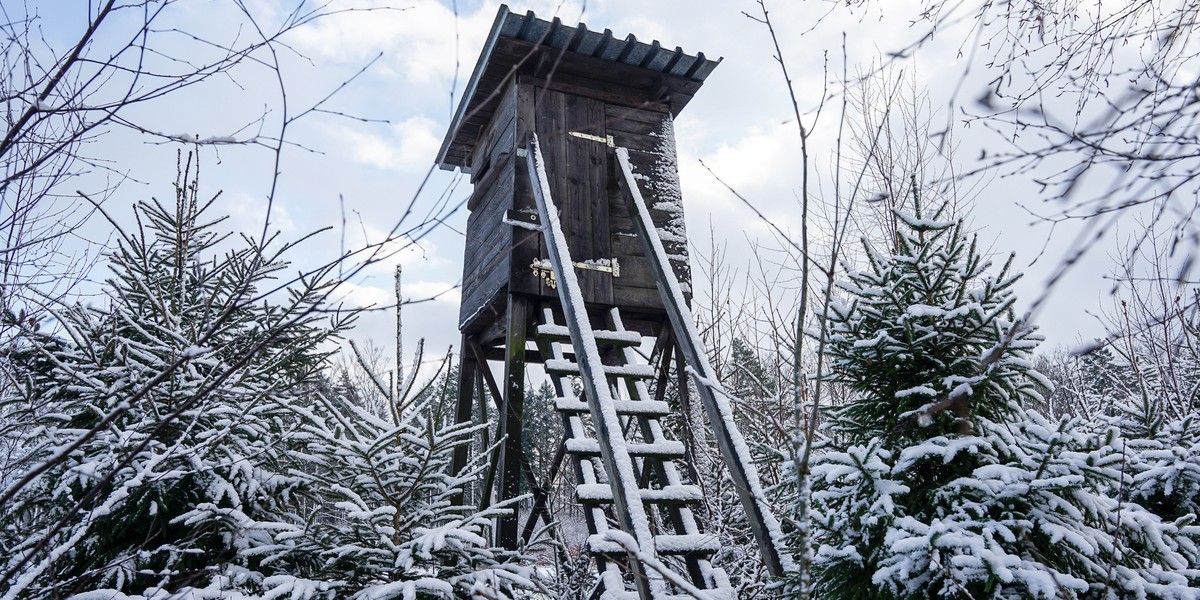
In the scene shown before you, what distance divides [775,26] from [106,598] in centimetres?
364

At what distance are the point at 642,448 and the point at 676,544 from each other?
612 mm

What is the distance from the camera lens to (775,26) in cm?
183

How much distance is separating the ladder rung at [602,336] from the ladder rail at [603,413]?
56 cm

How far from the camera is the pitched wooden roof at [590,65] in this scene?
6.07 meters

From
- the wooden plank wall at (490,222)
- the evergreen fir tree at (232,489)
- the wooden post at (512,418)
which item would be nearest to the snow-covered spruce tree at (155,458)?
the evergreen fir tree at (232,489)

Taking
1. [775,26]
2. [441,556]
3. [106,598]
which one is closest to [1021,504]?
[775,26]

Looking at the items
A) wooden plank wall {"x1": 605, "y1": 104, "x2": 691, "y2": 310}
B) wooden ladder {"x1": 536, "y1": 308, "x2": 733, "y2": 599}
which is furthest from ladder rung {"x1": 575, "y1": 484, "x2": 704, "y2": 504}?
wooden plank wall {"x1": 605, "y1": 104, "x2": 691, "y2": 310}

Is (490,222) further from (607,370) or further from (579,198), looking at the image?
(607,370)

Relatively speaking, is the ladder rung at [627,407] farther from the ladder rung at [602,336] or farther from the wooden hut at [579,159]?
the wooden hut at [579,159]

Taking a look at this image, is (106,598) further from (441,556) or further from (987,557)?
(987,557)

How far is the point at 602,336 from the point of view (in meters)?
5.20

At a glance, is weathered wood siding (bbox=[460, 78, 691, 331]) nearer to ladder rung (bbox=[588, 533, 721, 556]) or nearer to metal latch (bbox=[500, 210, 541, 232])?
metal latch (bbox=[500, 210, 541, 232])

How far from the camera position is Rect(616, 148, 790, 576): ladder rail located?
9.97 feet

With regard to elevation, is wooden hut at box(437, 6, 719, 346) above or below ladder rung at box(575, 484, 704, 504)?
above
